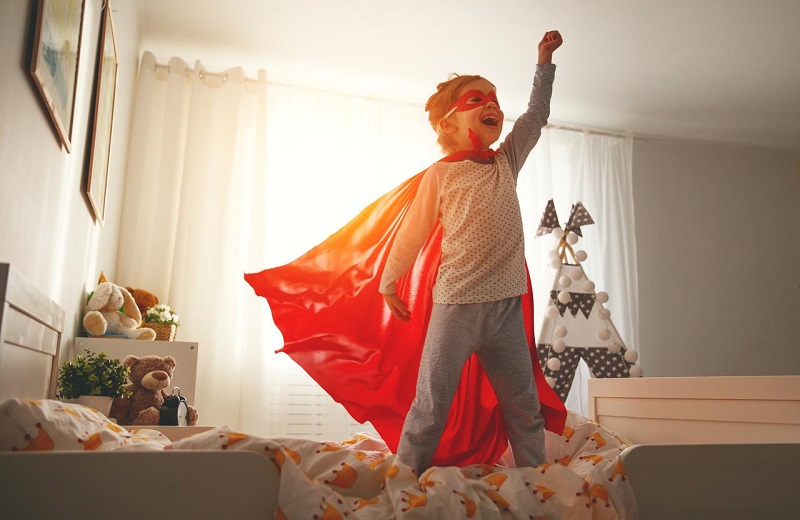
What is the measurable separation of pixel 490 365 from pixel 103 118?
1.65 m

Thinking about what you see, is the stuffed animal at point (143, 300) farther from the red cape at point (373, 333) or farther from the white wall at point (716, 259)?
the white wall at point (716, 259)

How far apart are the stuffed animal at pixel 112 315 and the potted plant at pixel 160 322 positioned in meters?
0.10

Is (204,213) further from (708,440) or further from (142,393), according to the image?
(708,440)

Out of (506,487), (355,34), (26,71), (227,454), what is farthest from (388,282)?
(355,34)

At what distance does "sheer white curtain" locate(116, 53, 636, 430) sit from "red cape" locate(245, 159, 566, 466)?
177 centimetres

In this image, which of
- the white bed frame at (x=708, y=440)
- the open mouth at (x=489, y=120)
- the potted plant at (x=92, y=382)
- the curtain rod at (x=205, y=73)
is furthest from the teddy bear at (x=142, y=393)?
the curtain rod at (x=205, y=73)

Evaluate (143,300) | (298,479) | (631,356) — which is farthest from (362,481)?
(631,356)

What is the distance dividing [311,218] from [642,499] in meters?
2.83

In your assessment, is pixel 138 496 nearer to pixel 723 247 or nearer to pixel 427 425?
pixel 427 425

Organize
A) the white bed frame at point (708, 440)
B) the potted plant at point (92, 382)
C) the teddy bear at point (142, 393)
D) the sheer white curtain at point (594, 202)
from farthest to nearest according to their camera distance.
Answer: the sheer white curtain at point (594, 202) < the teddy bear at point (142, 393) < the potted plant at point (92, 382) < the white bed frame at point (708, 440)

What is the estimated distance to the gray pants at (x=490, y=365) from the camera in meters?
1.45

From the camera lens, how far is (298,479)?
40.5 inches

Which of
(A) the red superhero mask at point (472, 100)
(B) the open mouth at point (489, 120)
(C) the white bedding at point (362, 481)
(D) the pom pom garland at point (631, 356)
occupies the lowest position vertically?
(C) the white bedding at point (362, 481)

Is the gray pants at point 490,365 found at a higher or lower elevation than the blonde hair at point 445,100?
lower
